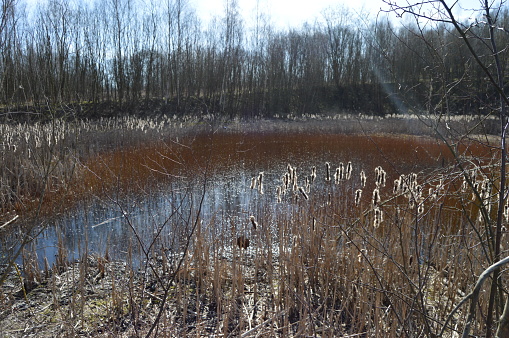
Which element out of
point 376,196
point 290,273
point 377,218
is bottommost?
point 290,273

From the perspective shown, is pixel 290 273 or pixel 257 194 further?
pixel 257 194

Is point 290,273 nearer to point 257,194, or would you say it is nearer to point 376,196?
point 376,196

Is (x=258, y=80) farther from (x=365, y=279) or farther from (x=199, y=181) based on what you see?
(x=365, y=279)

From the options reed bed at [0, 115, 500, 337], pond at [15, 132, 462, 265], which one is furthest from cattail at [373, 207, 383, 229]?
pond at [15, 132, 462, 265]

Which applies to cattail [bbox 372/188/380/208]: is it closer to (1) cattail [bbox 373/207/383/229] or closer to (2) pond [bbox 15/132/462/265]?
(1) cattail [bbox 373/207/383/229]

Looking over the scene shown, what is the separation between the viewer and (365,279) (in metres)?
2.65

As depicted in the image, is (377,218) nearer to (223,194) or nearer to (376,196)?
Answer: (376,196)

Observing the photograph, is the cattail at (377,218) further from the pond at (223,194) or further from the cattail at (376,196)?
the pond at (223,194)

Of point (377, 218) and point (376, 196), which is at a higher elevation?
point (376, 196)

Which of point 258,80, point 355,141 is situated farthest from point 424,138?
point 258,80

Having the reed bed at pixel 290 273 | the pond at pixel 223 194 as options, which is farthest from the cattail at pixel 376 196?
the pond at pixel 223 194

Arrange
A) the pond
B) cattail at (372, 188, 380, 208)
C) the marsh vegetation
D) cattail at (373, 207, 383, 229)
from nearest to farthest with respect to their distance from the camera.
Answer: the marsh vegetation, cattail at (373, 207, 383, 229), cattail at (372, 188, 380, 208), the pond

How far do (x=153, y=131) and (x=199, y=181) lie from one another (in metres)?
5.20

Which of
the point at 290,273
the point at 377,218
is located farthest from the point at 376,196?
the point at 290,273
